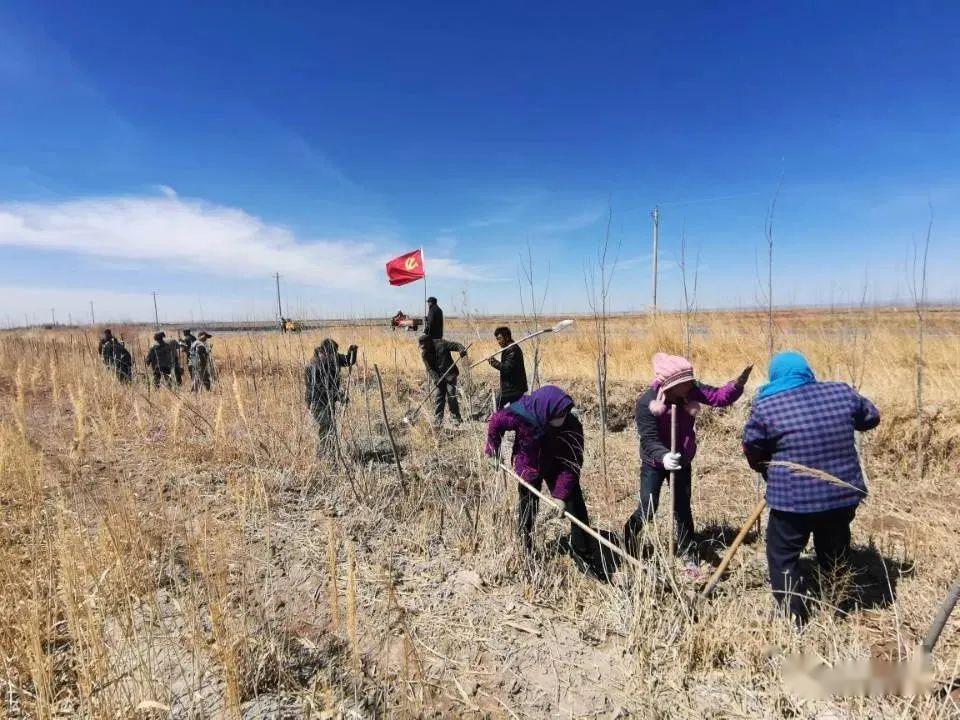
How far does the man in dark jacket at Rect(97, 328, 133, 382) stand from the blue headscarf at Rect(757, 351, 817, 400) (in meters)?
9.56

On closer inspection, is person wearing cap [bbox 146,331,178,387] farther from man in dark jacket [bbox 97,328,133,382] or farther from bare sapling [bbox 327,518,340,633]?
bare sapling [bbox 327,518,340,633]

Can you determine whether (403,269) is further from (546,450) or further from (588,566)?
(588,566)

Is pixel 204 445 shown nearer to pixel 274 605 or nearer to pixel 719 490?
pixel 274 605

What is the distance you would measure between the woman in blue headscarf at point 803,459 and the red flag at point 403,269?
4774 millimetres

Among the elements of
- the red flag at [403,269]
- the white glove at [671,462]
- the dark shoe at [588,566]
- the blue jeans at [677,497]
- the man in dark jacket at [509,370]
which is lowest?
the dark shoe at [588,566]

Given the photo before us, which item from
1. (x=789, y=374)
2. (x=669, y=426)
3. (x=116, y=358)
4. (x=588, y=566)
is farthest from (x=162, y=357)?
(x=789, y=374)

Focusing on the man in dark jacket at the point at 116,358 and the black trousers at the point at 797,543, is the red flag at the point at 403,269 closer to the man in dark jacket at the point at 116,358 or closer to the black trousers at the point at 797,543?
the black trousers at the point at 797,543

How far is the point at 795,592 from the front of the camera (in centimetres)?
208

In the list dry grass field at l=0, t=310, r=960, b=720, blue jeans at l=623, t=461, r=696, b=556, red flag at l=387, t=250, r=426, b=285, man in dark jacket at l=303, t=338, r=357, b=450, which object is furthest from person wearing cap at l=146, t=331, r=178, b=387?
blue jeans at l=623, t=461, r=696, b=556

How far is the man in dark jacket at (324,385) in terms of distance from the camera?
437 cm

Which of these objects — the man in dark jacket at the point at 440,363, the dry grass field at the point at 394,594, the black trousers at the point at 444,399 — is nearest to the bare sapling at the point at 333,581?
the dry grass field at the point at 394,594

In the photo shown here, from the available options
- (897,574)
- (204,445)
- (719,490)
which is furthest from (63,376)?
(897,574)

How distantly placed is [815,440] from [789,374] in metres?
0.31

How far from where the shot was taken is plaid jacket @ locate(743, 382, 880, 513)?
2.00 meters
